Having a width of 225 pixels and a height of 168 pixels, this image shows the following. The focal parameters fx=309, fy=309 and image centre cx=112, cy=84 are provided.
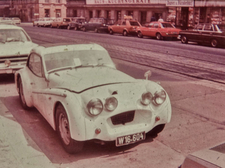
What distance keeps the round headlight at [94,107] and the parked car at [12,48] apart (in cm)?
545

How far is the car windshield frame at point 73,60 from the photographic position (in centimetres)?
579

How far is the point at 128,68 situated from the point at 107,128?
7.80 m

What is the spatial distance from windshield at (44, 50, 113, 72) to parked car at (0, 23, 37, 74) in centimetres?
372

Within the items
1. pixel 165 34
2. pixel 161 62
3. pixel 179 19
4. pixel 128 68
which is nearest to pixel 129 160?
pixel 128 68

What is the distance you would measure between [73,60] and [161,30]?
794 inches

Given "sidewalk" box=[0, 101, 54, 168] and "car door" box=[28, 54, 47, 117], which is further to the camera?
"car door" box=[28, 54, 47, 117]

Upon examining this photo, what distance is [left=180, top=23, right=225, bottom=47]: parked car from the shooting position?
20408 millimetres

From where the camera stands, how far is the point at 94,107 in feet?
14.5

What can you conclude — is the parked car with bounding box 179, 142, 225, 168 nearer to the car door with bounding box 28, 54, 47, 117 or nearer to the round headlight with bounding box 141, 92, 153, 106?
the round headlight with bounding box 141, 92, 153, 106


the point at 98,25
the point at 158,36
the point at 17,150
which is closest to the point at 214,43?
the point at 158,36

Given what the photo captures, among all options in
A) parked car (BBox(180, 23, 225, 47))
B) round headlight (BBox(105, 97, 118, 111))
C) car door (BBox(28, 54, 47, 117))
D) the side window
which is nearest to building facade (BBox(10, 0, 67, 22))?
parked car (BBox(180, 23, 225, 47))

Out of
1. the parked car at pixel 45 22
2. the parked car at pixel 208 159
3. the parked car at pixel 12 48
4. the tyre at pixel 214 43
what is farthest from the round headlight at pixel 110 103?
the parked car at pixel 45 22

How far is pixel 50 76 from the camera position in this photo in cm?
557

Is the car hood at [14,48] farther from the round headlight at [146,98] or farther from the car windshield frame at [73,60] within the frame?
the round headlight at [146,98]
